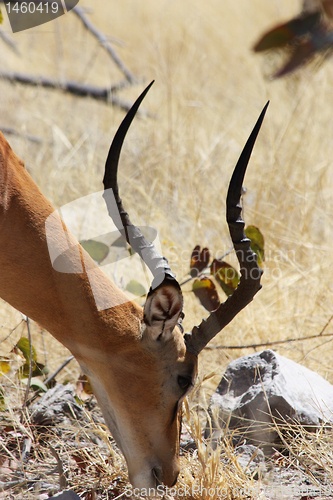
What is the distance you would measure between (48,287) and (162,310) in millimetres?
506

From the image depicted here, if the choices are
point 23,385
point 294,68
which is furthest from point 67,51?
point 294,68

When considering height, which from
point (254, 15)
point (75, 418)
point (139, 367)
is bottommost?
point (75, 418)

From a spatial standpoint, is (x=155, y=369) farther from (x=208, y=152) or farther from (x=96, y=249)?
(x=208, y=152)

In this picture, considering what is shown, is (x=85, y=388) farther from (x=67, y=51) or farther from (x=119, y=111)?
(x=67, y=51)

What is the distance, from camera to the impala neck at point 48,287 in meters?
1.99

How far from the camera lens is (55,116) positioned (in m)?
7.32

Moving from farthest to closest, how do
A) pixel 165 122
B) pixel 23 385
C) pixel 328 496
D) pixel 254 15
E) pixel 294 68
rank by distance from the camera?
1. pixel 254 15
2. pixel 165 122
3. pixel 23 385
4. pixel 328 496
5. pixel 294 68

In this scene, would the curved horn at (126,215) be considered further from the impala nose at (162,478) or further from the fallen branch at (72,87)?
the fallen branch at (72,87)

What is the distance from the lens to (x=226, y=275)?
3.25 metres

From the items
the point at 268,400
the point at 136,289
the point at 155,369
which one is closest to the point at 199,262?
the point at 136,289

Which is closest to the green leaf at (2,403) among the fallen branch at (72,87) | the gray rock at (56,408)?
the gray rock at (56,408)

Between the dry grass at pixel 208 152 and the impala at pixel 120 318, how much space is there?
0.46 metres

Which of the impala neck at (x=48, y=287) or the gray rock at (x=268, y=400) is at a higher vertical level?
the impala neck at (x=48, y=287)

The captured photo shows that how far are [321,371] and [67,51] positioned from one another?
334 inches
